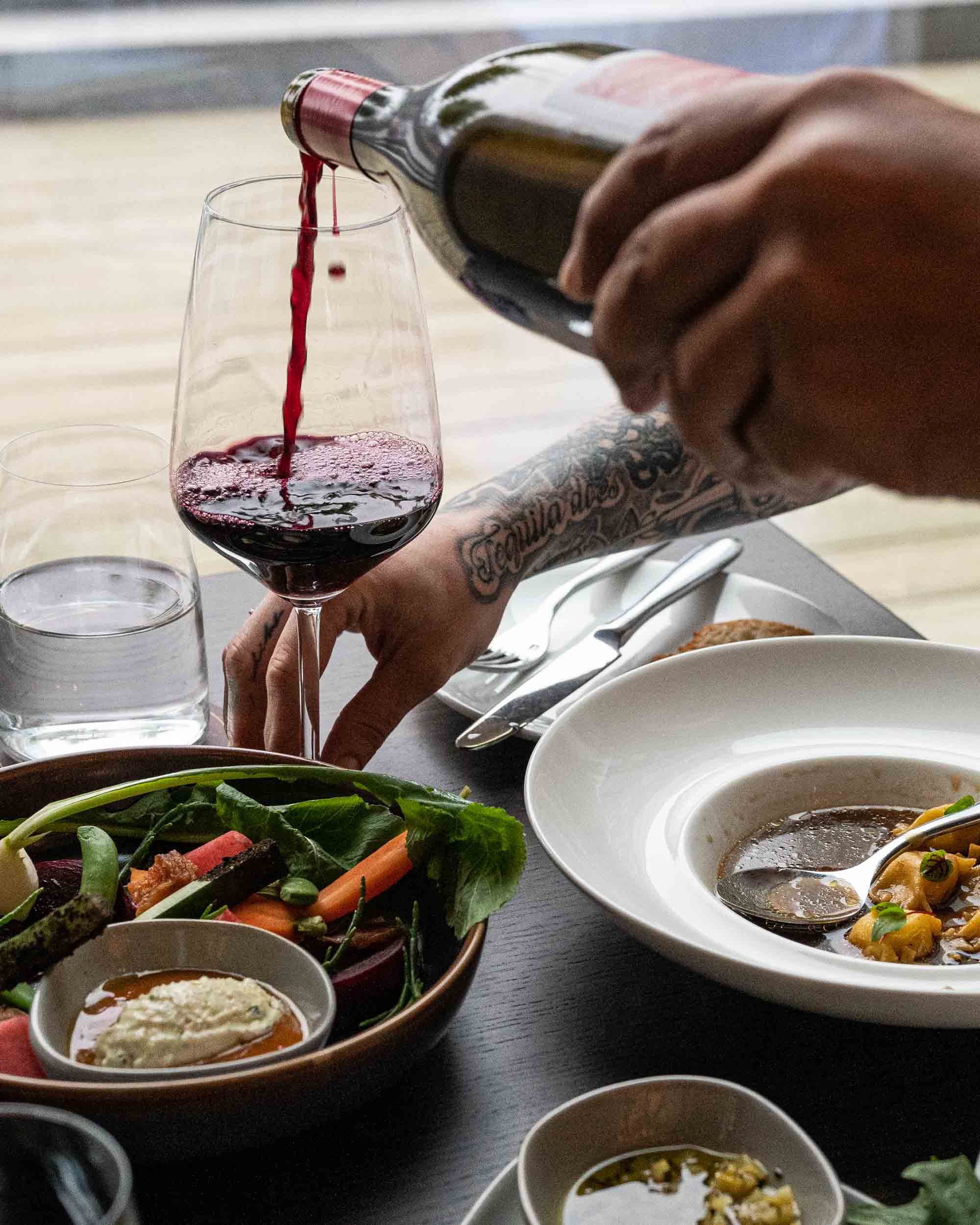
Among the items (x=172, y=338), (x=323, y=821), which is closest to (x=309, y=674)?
(x=323, y=821)

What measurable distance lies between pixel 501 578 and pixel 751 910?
460mm

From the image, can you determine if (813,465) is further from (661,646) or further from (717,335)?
(661,646)

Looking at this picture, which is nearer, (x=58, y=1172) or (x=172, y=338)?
(x=58, y=1172)

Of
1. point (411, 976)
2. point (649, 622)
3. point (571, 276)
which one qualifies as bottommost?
point (649, 622)

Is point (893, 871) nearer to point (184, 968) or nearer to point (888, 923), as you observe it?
point (888, 923)

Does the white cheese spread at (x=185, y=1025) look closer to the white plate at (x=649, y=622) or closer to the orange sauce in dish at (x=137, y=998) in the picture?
the orange sauce in dish at (x=137, y=998)

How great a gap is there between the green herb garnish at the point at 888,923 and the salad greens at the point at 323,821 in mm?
204

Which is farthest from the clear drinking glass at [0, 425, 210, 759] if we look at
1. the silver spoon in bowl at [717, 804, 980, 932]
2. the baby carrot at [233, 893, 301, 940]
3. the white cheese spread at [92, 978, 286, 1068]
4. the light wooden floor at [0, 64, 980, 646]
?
the light wooden floor at [0, 64, 980, 646]

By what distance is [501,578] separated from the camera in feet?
4.09

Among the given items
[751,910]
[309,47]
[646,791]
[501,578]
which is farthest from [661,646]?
[309,47]

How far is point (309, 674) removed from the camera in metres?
0.93

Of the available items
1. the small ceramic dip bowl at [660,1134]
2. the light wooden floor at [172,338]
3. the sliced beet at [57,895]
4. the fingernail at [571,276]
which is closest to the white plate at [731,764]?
the small ceramic dip bowl at [660,1134]

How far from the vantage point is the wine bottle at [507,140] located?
0.60 m

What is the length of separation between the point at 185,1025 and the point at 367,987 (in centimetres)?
10
